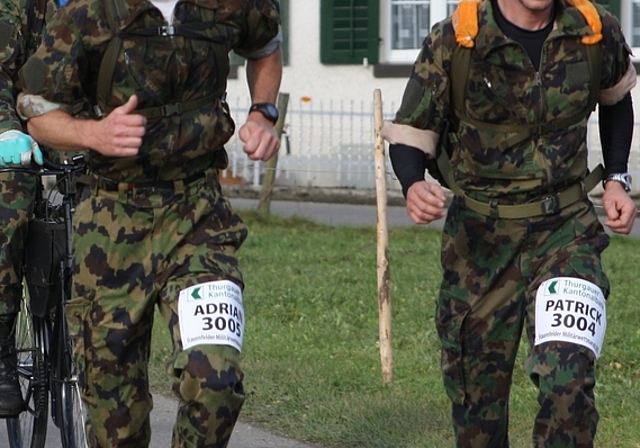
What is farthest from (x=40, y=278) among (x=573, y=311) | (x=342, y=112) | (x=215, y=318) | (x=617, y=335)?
(x=342, y=112)

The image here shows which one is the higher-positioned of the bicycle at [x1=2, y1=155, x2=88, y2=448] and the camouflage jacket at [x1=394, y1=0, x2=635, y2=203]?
the camouflage jacket at [x1=394, y1=0, x2=635, y2=203]

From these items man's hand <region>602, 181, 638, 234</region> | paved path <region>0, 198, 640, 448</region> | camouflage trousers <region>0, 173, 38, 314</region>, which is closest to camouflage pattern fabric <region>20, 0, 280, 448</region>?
camouflage trousers <region>0, 173, 38, 314</region>

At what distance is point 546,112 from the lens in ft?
14.7

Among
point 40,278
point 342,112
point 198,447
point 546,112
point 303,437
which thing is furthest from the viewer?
point 342,112

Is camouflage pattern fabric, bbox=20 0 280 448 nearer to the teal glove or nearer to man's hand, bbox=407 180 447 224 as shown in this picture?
the teal glove

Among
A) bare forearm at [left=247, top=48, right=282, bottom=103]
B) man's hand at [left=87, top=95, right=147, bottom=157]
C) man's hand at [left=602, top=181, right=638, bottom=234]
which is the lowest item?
man's hand at [left=602, top=181, right=638, bottom=234]

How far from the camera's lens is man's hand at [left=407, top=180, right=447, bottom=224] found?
4293 mm

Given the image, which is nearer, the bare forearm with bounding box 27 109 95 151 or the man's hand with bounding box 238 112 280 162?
the bare forearm with bounding box 27 109 95 151

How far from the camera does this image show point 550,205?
4.51m

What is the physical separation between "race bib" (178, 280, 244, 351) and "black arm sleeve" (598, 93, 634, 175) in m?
1.38

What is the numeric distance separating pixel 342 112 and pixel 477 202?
1230 cm

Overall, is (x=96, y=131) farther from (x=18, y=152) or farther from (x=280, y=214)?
(x=280, y=214)

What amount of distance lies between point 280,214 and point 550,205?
10.4 meters

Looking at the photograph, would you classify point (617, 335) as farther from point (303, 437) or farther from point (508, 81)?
point (508, 81)
